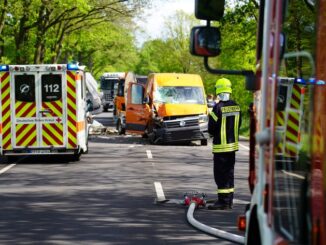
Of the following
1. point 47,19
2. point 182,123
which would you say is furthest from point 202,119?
point 47,19

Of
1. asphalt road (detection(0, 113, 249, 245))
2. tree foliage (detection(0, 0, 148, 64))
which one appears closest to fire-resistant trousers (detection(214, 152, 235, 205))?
asphalt road (detection(0, 113, 249, 245))

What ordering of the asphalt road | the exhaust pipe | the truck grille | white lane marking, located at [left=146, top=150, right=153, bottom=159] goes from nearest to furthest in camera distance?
the exhaust pipe, the asphalt road, white lane marking, located at [left=146, top=150, right=153, bottom=159], the truck grille

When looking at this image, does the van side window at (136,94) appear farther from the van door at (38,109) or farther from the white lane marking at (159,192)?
the white lane marking at (159,192)

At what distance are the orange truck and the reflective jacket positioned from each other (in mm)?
13131

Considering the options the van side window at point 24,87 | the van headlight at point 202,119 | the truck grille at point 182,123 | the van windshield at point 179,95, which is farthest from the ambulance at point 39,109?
the van windshield at point 179,95

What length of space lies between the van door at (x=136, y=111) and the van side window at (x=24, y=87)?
7.65m

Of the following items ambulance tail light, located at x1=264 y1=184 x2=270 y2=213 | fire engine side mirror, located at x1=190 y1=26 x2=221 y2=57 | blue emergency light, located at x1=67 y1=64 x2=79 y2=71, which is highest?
fire engine side mirror, located at x1=190 y1=26 x2=221 y2=57

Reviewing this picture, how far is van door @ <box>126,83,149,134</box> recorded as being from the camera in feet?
81.9

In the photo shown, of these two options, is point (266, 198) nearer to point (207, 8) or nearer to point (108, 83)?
point (207, 8)

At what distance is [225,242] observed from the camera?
25.3 feet

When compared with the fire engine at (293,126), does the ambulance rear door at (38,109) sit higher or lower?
lower

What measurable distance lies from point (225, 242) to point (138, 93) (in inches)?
722

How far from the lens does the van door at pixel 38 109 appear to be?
17.3 metres

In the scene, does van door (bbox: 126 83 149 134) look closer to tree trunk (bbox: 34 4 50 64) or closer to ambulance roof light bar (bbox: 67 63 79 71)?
ambulance roof light bar (bbox: 67 63 79 71)
